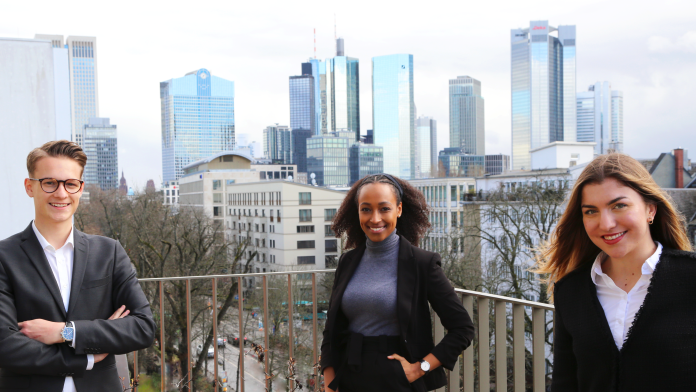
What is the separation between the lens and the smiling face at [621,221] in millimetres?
1455

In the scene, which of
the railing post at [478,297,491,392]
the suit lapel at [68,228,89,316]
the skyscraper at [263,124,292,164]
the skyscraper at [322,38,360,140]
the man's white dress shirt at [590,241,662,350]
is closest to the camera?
the man's white dress shirt at [590,241,662,350]

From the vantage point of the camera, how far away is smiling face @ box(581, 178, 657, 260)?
1.46 meters

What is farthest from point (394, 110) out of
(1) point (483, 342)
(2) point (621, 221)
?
(2) point (621, 221)

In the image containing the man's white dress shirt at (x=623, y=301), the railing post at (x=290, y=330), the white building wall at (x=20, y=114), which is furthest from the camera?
the white building wall at (x=20, y=114)

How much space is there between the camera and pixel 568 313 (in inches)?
61.7

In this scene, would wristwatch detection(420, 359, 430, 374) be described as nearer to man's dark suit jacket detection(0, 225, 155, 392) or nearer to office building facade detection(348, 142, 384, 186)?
man's dark suit jacket detection(0, 225, 155, 392)

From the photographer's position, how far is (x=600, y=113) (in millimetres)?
180250

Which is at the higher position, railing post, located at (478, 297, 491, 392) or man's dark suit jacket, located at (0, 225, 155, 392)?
man's dark suit jacket, located at (0, 225, 155, 392)

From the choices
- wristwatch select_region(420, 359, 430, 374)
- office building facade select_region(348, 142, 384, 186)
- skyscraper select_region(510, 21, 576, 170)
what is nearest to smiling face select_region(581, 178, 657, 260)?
wristwatch select_region(420, 359, 430, 374)

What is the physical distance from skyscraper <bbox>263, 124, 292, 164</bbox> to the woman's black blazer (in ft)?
571

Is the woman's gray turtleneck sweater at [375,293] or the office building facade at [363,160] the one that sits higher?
the office building facade at [363,160]

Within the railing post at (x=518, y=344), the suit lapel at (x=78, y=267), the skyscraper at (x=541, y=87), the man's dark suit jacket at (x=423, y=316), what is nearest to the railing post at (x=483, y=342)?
the railing post at (x=518, y=344)

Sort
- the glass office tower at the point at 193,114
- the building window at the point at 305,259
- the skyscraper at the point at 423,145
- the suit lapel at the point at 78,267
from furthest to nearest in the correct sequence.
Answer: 1. the glass office tower at the point at 193,114
2. the skyscraper at the point at 423,145
3. the building window at the point at 305,259
4. the suit lapel at the point at 78,267

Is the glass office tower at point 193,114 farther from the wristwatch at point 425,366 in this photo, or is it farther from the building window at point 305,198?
the wristwatch at point 425,366
